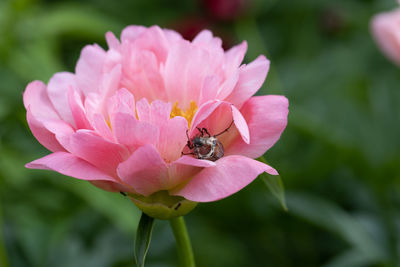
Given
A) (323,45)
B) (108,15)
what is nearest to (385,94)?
(323,45)

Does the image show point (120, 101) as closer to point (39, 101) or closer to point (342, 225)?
point (39, 101)

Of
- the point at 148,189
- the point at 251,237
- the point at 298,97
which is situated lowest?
the point at 251,237

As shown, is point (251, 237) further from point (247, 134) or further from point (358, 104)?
point (247, 134)

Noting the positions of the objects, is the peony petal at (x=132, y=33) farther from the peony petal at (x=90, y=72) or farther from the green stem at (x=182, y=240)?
the green stem at (x=182, y=240)

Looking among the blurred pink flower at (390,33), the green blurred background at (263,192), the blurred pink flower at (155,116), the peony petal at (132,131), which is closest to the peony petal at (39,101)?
the blurred pink flower at (155,116)

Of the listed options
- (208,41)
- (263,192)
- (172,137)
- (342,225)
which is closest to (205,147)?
(172,137)

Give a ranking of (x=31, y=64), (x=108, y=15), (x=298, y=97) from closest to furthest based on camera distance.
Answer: (x=31, y=64)
(x=298, y=97)
(x=108, y=15)

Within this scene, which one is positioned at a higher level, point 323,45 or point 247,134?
point 247,134
